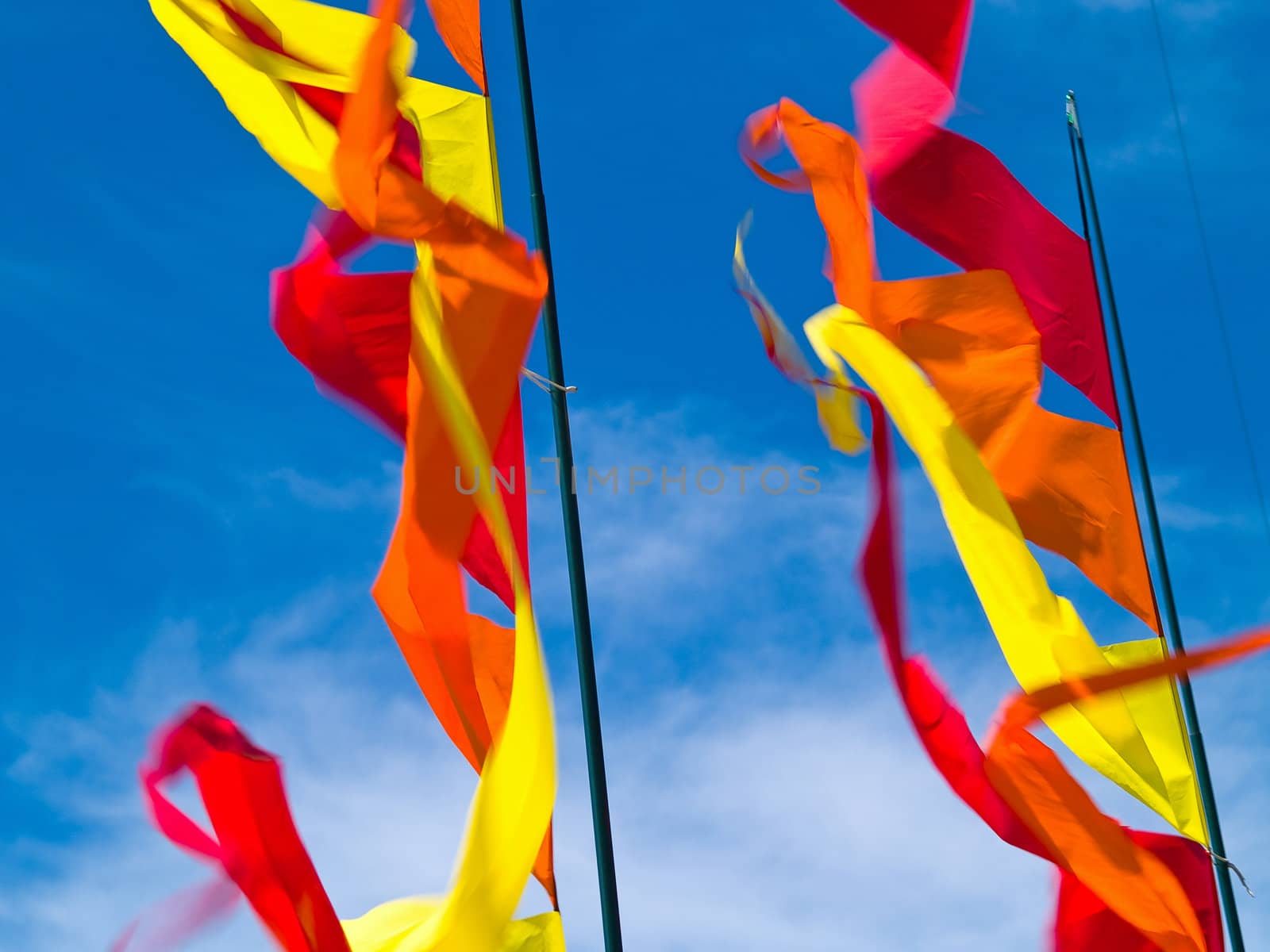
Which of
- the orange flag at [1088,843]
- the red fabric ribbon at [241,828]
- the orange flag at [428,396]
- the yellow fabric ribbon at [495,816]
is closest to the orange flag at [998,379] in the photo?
the orange flag at [1088,843]

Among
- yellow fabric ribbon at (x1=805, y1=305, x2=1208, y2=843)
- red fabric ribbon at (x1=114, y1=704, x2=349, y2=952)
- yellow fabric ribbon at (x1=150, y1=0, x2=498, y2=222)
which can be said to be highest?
yellow fabric ribbon at (x1=150, y1=0, x2=498, y2=222)

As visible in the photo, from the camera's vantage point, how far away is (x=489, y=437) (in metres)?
6.91

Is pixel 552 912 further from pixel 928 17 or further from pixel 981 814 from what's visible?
pixel 928 17

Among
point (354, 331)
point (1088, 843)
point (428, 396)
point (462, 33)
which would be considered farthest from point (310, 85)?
point (1088, 843)

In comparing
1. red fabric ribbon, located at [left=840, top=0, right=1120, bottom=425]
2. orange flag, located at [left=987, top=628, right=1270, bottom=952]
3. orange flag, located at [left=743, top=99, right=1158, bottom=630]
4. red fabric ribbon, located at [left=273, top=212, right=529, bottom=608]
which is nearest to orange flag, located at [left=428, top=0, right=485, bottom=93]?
red fabric ribbon, located at [left=273, top=212, right=529, bottom=608]

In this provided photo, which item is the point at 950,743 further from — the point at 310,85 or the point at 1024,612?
the point at 310,85

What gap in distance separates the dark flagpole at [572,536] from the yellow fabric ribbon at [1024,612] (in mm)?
1787

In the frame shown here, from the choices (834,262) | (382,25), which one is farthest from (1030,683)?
(382,25)

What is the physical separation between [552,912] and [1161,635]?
12.9ft

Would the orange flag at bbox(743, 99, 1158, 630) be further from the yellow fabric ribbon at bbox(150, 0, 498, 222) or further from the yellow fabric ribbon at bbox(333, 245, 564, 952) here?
the yellow fabric ribbon at bbox(333, 245, 564, 952)

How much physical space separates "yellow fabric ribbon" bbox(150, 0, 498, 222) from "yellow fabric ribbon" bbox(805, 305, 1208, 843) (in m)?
2.02

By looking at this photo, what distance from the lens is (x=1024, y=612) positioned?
315 inches

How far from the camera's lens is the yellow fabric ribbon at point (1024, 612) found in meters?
7.95

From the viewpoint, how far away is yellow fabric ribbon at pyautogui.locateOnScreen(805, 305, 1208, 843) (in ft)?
26.1
